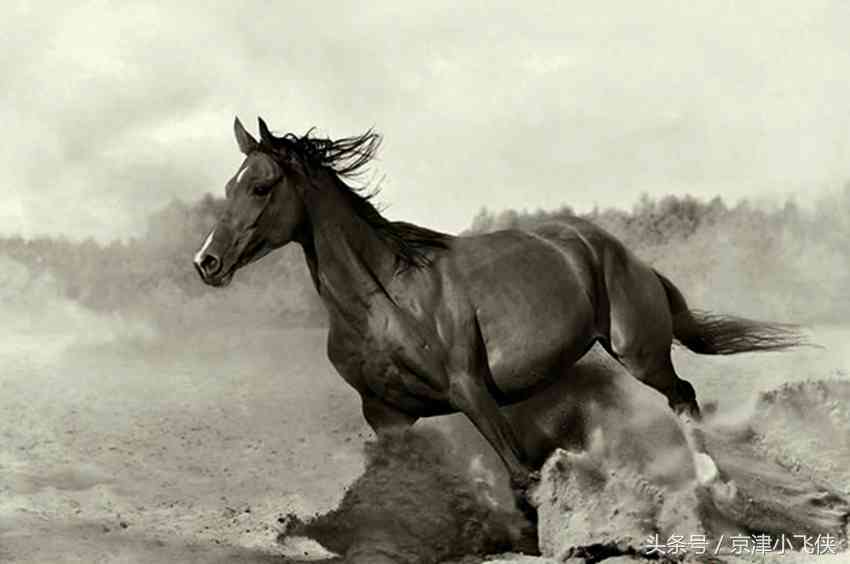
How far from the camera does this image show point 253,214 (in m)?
2.46

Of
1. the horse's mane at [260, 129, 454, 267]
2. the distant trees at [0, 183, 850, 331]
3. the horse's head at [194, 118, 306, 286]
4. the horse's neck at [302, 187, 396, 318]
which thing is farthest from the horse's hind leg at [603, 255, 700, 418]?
the horse's head at [194, 118, 306, 286]

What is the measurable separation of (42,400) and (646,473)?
1366mm

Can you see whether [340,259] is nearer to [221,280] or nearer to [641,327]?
[221,280]

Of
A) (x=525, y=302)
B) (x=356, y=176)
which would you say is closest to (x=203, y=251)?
(x=356, y=176)

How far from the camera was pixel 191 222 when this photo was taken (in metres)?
2.76

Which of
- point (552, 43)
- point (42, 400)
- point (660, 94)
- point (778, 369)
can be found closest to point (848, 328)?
point (778, 369)

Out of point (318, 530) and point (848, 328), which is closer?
point (318, 530)

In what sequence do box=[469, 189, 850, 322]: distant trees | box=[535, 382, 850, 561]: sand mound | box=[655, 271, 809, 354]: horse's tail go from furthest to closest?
box=[469, 189, 850, 322]: distant trees → box=[655, 271, 809, 354]: horse's tail → box=[535, 382, 850, 561]: sand mound

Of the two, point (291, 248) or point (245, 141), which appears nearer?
point (245, 141)

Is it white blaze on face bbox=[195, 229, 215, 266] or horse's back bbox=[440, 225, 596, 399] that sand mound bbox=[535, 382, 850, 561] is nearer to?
horse's back bbox=[440, 225, 596, 399]

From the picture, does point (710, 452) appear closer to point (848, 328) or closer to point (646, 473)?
point (646, 473)

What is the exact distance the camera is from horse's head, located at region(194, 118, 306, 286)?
2.44m

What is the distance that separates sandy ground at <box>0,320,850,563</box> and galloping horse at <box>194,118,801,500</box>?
0.21 m

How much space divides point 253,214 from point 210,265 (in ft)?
0.45
